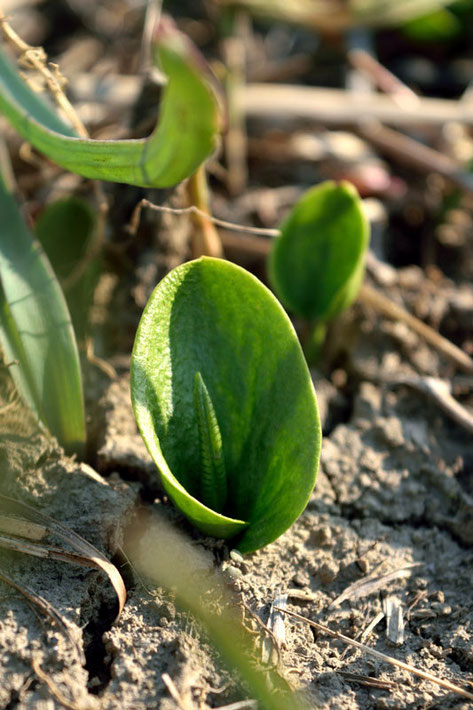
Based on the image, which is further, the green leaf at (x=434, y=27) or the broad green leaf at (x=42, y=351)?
the green leaf at (x=434, y=27)

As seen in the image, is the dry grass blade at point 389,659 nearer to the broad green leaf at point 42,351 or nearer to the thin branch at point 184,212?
the broad green leaf at point 42,351

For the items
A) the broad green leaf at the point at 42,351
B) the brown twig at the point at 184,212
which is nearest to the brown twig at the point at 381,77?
the brown twig at the point at 184,212

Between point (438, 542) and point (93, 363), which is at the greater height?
point (93, 363)

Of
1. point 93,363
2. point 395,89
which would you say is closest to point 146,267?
point 93,363

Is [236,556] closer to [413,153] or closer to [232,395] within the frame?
[232,395]

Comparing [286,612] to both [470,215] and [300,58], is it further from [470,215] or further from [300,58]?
[300,58]

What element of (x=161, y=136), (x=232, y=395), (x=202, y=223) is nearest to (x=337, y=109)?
(x=202, y=223)
